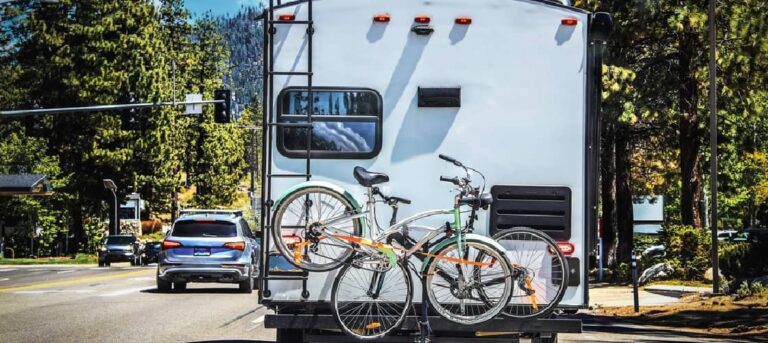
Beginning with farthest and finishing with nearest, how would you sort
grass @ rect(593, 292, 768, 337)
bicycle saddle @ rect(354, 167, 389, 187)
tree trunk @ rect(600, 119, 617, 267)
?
tree trunk @ rect(600, 119, 617, 267)
grass @ rect(593, 292, 768, 337)
bicycle saddle @ rect(354, 167, 389, 187)

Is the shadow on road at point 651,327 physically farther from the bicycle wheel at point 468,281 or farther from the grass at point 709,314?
the bicycle wheel at point 468,281

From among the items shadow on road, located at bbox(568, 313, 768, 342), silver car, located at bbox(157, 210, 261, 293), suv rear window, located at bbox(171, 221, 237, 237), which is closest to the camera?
shadow on road, located at bbox(568, 313, 768, 342)

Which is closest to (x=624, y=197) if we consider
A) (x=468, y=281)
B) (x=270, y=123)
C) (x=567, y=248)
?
(x=567, y=248)

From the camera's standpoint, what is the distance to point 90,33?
70.9 m

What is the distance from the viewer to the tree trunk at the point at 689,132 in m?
33.2

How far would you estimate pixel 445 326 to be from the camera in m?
10.2

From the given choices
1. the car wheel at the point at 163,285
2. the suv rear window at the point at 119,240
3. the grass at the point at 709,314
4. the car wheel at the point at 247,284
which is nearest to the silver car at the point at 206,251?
the car wheel at the point at 247,284

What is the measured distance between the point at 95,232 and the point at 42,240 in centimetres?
594

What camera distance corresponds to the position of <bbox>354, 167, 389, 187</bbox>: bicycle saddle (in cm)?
1027

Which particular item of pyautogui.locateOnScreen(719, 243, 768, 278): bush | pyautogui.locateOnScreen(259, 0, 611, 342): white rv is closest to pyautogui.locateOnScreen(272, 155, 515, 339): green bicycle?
pyautogui.locateOnScreen(259, 0, 611, 342): white rv

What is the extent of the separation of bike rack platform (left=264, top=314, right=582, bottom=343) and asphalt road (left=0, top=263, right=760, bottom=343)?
6107mm

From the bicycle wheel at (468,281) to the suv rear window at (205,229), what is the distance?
16.7 m

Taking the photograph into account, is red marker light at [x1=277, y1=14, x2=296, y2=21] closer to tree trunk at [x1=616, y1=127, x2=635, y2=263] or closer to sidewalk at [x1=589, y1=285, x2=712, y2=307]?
sidewalk at [x1=589, y1=285, x2=712, y2=307]

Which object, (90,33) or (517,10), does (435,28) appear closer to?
(517,10)
